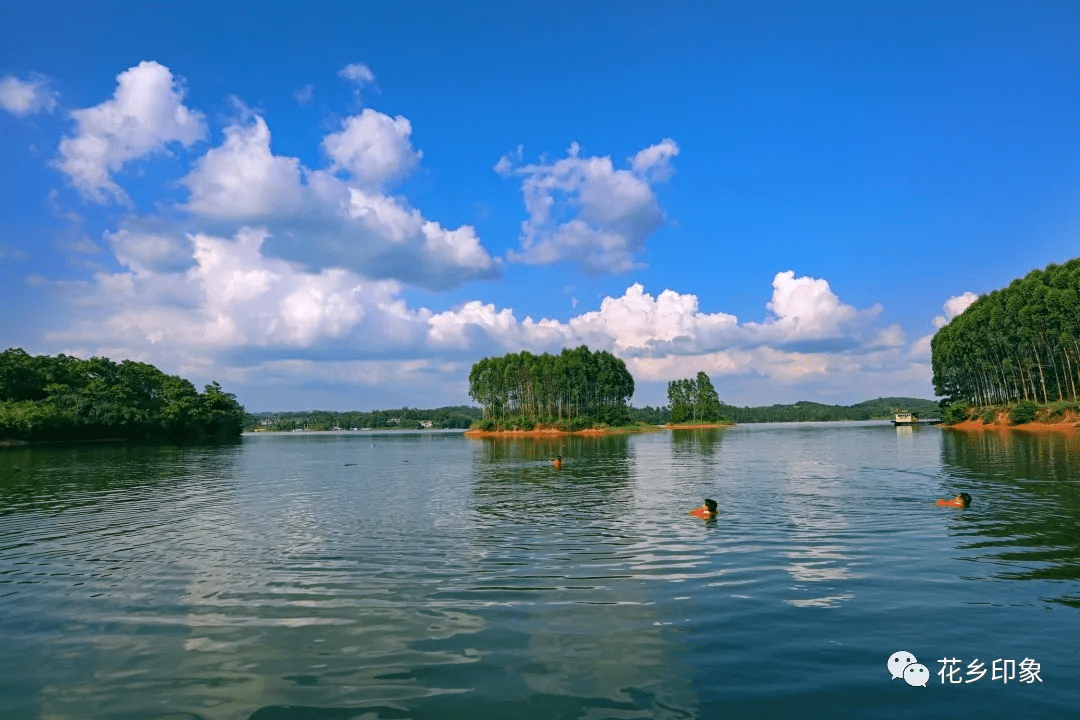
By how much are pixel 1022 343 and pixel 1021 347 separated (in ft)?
9.23

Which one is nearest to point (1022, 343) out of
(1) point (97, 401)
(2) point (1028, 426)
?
(2) point (1028, 426)

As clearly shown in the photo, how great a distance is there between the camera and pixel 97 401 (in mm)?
134875

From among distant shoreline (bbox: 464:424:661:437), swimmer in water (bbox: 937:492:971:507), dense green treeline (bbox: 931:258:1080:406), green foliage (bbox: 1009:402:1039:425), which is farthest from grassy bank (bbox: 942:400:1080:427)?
swimmer in water (bbox: 937:492:971:507)

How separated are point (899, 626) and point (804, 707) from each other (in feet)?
17.2

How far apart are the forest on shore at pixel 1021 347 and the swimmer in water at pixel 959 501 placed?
95394 millimetres

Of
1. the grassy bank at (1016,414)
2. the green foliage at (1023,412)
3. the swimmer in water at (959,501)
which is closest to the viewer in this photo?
the swimmer in water at (959,501)

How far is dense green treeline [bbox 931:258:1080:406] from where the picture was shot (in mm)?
108000

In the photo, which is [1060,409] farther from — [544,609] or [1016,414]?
[544,609]

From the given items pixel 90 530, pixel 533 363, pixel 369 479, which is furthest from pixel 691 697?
pixel 533 363

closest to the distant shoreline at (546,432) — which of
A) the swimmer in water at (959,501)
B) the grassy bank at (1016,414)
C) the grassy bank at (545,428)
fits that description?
the grassy bank at (545,428)

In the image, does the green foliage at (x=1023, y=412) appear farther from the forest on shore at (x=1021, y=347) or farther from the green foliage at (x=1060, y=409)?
the green foliage at (x=1060, y=409)

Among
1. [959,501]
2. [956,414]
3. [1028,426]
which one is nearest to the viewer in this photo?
[959,501]

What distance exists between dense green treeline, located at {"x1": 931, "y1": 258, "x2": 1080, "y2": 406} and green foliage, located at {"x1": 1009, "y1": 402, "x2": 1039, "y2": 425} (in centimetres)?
287

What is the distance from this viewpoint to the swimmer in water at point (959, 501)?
29.5 m
